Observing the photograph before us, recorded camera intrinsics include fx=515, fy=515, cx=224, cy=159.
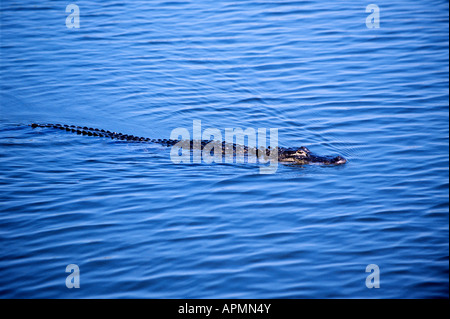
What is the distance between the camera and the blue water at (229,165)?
5.90 meters

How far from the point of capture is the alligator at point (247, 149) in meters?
8.55

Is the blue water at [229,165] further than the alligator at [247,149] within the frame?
No

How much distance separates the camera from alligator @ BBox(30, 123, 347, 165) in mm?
8547

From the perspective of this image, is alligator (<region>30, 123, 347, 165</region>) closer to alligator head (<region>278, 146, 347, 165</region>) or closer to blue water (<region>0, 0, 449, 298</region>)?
alligator head (<region>278, 146, 347, 165</region>)

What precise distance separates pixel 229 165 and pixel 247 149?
20.9 inches

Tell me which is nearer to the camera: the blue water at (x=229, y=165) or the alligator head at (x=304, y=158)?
the blue water at (x=229, y=165)

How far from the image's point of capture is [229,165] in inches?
343

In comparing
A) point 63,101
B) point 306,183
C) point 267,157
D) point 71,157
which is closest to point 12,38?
point 63,101

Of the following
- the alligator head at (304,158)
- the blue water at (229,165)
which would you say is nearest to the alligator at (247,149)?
the alligator head at (304,158)

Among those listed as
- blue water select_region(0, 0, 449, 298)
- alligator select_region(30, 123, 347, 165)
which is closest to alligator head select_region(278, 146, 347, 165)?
alligator select_region(30, 123, 347, 165)

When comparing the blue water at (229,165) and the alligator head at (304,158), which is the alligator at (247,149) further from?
the blue water at (229,165)

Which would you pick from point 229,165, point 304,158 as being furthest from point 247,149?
point 304,158

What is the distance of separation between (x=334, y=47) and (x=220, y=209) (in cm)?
809

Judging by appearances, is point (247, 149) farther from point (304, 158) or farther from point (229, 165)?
point (304, 158)
